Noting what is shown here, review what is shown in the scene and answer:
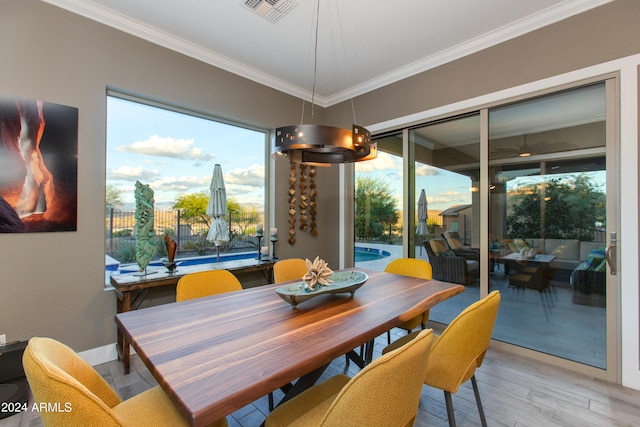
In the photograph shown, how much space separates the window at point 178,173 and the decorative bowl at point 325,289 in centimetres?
184

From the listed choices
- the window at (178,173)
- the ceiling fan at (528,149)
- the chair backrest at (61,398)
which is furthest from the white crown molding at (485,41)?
the chair backrest at (61,398)

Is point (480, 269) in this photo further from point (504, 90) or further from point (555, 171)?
point (504, 90)

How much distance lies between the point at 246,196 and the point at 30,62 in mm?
2183

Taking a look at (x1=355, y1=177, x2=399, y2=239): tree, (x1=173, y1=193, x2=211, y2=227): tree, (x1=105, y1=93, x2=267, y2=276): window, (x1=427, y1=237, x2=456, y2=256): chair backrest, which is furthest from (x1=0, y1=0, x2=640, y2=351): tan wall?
(x1=427, y1=237, x2=456, y2=256): chair backrest

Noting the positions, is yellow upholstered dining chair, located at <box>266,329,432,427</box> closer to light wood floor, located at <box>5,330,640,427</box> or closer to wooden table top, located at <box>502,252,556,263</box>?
light wood floor, located at <box>5,330,640,427</box>

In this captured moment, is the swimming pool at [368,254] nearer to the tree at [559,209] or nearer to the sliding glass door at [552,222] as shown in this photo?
the sliding glass door at [552,222]

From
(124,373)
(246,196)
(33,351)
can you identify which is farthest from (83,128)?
(33,351)

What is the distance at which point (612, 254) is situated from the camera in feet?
7.35

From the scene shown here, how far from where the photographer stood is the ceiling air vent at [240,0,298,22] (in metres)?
2.35

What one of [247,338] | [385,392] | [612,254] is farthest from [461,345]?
[612,254]

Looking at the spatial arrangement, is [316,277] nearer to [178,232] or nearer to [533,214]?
[178,232]


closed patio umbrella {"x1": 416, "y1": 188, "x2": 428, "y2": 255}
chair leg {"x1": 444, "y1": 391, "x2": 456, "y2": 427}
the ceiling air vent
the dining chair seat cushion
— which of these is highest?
the ceiling air vent

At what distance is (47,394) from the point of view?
762 millimetres

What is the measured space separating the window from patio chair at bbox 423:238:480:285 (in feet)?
7.22
